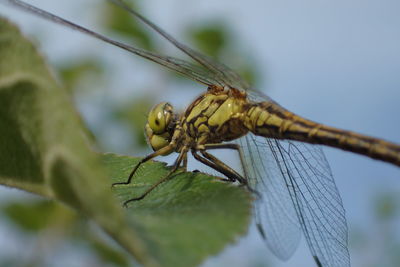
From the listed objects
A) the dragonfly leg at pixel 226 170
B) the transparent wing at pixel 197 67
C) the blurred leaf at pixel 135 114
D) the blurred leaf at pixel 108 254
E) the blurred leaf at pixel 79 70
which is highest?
the blurred leaf at pixel 79 70

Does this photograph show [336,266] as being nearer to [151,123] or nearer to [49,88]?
[151,123]

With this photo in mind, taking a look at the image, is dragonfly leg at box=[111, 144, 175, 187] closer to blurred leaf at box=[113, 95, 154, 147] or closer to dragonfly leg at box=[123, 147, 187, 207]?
dragonfly leg at box=[123, 147, 187, 207]

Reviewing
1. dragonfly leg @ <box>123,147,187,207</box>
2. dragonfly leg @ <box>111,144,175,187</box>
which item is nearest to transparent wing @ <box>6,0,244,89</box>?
dragonfly leg @ <box>111,144,175,187</box>

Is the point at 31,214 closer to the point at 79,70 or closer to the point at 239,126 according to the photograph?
the point at 79,70

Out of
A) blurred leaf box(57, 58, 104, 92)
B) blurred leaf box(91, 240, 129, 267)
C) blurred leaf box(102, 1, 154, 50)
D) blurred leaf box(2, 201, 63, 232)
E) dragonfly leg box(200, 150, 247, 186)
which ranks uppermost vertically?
blurred leaf box(102, 1, 154, 50)

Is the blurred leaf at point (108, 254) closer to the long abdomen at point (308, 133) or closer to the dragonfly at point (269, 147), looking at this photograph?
the dragonfly at point (269, 147)

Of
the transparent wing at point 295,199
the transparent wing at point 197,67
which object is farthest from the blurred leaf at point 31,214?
the transparent wing at point 295,199

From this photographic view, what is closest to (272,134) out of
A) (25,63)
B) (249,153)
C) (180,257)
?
(249,153)
